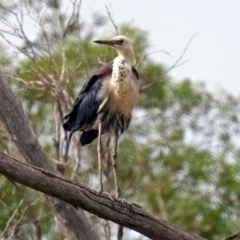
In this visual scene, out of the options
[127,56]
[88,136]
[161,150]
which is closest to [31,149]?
[88,136]

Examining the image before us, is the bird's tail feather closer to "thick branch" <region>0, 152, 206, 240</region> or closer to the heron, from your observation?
the heron

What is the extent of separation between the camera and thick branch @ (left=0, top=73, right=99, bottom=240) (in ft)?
20.2

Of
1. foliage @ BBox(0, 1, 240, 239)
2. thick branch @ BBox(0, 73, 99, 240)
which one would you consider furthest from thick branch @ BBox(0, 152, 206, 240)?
foliage @ BBox(0, 1, 240, 239)

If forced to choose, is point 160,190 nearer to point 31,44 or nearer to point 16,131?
point 31,44

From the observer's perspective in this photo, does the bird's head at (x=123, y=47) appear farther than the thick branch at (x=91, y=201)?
Yes

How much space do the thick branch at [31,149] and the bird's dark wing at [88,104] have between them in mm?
336

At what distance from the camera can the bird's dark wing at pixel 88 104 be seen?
5.88 metres

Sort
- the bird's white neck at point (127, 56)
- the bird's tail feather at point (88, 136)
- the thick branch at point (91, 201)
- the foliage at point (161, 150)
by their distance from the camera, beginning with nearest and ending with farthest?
the thick branch at point (91, 201) < the bird's white neck at point (127, 56) < the bird's tail feather at point (88, 136) < the foliage at point (161, 150)

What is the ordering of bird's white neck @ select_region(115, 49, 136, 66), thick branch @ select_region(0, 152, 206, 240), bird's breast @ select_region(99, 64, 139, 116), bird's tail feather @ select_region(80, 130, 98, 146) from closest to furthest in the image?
thick branch @ select_region(0, 152, 206, 240), bird's breast @ select_region(99, 64, 139, 116), bird's white neck @ select_region(115, 49, 136, 66), bird's tail feather @ select_region(80, 130, 98, 146)

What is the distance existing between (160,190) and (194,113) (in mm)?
1100

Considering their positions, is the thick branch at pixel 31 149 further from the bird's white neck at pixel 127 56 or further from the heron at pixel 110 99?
the bird's white neck at pixel 127 56

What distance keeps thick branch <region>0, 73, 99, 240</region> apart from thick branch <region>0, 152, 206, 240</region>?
4.23 ft

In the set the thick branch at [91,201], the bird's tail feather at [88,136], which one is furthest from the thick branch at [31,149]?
the thick branch at [91,201]

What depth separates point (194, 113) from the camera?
1083 cm
